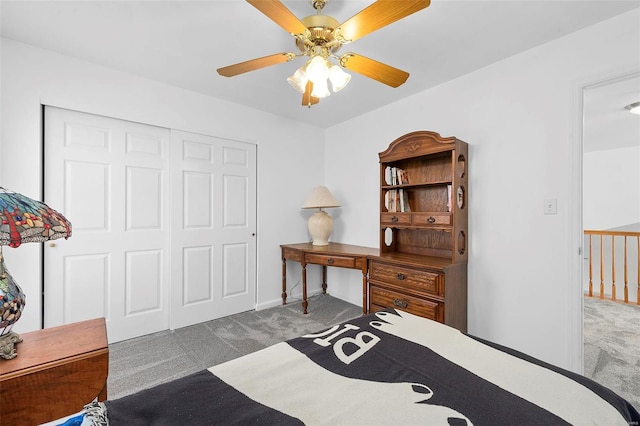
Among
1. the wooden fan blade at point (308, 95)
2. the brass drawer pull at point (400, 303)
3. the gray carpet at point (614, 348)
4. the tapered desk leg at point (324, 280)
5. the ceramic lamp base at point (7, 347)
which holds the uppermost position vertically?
the wooden fan blade at point (308, 95)

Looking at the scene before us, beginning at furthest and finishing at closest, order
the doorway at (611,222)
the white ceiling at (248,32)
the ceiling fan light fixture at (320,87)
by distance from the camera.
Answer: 1. the doorway at (611,222)
2. the white ceiling at (248,32)
3. the ceiling fan light fixture at (320,87)

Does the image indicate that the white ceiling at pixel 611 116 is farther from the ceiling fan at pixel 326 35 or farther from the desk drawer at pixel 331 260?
the desk drawer at pixel 331 260

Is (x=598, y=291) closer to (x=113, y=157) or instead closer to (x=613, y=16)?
(x=613, y=16)

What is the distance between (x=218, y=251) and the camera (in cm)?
311

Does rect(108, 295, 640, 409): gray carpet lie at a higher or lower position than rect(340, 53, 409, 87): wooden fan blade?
lower

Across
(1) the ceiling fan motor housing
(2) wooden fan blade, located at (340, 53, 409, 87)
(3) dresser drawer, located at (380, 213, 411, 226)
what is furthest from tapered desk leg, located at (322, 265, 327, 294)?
(1) the ceiling fan motor housing

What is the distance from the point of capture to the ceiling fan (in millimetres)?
1220

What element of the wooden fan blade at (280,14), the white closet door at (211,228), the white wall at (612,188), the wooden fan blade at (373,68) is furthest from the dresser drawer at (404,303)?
the white wall at (612,188)

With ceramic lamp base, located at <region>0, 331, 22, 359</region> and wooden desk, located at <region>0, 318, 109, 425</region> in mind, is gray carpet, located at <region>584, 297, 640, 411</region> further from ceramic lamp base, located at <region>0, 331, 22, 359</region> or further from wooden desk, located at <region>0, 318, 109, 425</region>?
ceramic lamp base, located at <region>0, 331, 22, 359</region>

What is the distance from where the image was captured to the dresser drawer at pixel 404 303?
2199 millimetres

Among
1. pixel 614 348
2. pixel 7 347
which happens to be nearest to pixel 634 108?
pixel 614 348

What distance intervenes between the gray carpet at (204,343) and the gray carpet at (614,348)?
2012 mm

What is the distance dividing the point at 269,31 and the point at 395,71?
92 cm

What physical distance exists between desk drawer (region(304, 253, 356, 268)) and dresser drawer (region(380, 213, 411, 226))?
514 mm
